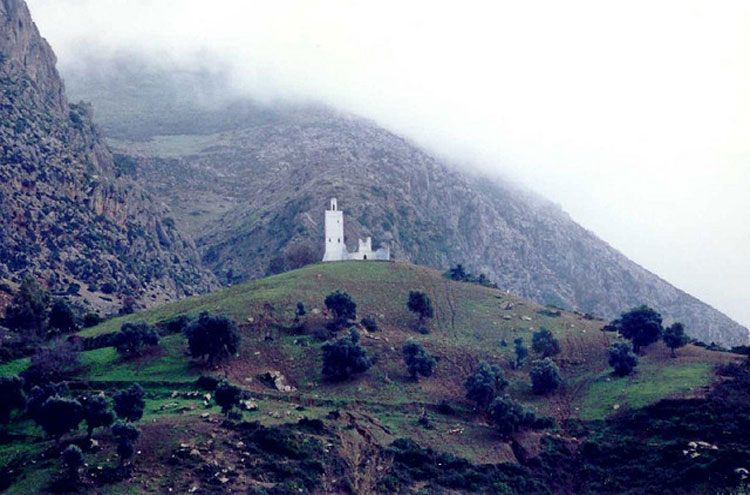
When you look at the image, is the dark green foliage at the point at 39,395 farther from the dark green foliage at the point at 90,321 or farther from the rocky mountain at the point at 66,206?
the rocky mountain at the point at 66,206

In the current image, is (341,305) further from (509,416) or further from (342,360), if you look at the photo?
(509,416)

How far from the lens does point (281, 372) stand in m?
75.3

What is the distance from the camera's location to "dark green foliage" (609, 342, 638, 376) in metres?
77.6

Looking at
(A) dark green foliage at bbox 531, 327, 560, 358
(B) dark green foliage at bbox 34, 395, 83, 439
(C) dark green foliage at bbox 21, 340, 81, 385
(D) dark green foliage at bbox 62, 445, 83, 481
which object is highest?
(A) dark green foliage at bbox 531, 327, 560, 358

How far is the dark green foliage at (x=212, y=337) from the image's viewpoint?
242 feet

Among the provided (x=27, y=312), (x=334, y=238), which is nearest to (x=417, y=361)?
(x=27, y=312)

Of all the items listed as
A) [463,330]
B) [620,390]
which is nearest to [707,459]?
[620,390]

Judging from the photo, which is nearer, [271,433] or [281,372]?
[271,433]

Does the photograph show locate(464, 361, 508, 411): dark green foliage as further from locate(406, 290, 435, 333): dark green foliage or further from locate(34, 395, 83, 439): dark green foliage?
locate(34, 395, 83, 439): dark green foliage

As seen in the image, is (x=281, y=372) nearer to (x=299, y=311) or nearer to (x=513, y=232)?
(x=299, y=311)

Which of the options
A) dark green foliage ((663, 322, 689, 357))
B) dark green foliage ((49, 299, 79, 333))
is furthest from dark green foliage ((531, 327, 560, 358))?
dark green foliage ((49, 299, 79, 333))

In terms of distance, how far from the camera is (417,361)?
251 ft

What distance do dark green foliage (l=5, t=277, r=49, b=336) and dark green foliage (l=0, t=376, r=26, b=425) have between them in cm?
2116

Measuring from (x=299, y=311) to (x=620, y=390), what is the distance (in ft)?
107
